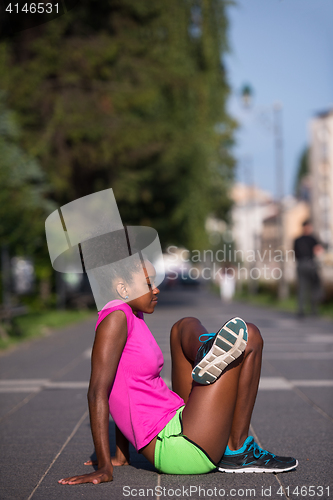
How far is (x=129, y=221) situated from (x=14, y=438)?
58.4 ft

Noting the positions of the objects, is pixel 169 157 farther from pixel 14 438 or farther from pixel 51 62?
pixel 14 438

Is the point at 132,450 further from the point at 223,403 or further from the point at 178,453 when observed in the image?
the point at 223,403

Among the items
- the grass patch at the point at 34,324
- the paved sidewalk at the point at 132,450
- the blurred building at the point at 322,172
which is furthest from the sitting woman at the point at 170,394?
the blurred building at the point at 322,172

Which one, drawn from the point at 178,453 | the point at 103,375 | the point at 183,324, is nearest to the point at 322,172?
the point at 183,324

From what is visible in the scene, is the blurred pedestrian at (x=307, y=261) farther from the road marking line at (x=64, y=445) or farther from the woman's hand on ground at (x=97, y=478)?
the woman's hand on ground at (x=97, y=478)

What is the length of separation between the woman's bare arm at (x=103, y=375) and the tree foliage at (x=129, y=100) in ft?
42.7

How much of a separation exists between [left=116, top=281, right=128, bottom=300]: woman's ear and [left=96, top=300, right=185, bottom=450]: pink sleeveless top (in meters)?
0.05

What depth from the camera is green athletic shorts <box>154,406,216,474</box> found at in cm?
320

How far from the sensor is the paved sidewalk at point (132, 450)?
324cm

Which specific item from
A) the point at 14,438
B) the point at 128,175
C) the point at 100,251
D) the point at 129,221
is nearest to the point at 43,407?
the point at 14,438

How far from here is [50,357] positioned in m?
9.45

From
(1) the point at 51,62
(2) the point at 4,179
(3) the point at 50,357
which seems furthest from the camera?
(1) the point at 51,62

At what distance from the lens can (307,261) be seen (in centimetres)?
1290

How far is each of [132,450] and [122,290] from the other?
1393 millimetres
